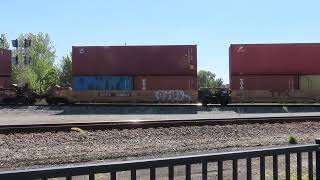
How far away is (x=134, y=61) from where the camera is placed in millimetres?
41344

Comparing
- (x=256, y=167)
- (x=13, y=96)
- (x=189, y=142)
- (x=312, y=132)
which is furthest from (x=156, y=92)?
(x=256, y=167)

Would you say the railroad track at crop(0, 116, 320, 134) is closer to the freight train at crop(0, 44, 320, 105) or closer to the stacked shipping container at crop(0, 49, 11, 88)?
the freight train at crop(0, 44, 320, 105)

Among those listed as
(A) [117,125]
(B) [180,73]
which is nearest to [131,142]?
(A) [117,125]

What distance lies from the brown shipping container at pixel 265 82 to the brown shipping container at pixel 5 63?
59.0 ft

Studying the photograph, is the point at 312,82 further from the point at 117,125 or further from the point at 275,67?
the point at 117,125

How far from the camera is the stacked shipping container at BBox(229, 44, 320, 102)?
41000 millimetres

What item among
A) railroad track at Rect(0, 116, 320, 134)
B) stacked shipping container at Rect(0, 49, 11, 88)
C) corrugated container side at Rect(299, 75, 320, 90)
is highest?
stacked shipping container at Rect(0, 49, 11, 88)

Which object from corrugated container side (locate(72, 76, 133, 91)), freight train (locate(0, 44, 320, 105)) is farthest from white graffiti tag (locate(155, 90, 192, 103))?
corrugated container side (locate(72, 76, 133, 91))

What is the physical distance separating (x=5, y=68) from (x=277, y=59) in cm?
2148

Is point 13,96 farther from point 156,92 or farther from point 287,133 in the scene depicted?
point 287,133

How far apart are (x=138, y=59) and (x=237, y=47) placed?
775 cm

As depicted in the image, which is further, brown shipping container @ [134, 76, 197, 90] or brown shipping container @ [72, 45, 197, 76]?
brown shipping container @ [72, 45, 197, 76]

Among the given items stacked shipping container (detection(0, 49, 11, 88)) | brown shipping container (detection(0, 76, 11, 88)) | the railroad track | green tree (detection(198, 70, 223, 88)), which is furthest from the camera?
green tree (detection(198, 70, 223, 88))

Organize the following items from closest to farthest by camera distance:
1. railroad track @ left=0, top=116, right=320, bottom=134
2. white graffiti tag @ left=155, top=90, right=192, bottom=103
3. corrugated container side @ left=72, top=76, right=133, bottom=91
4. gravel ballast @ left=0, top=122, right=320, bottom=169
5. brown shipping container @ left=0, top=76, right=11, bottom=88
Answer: gravel ballast @ left=0, top=122, right=320, bottom=169, railroad track @ left=0, top=116, right=320, bottom=134, corrugated container side @ left=72, top=76, right=133, bottom=91, white graffiti tag @ left=155, top=90, right=192, bottom=103, brown shipping container @ left=0, top=76, right=11, bottom=88
